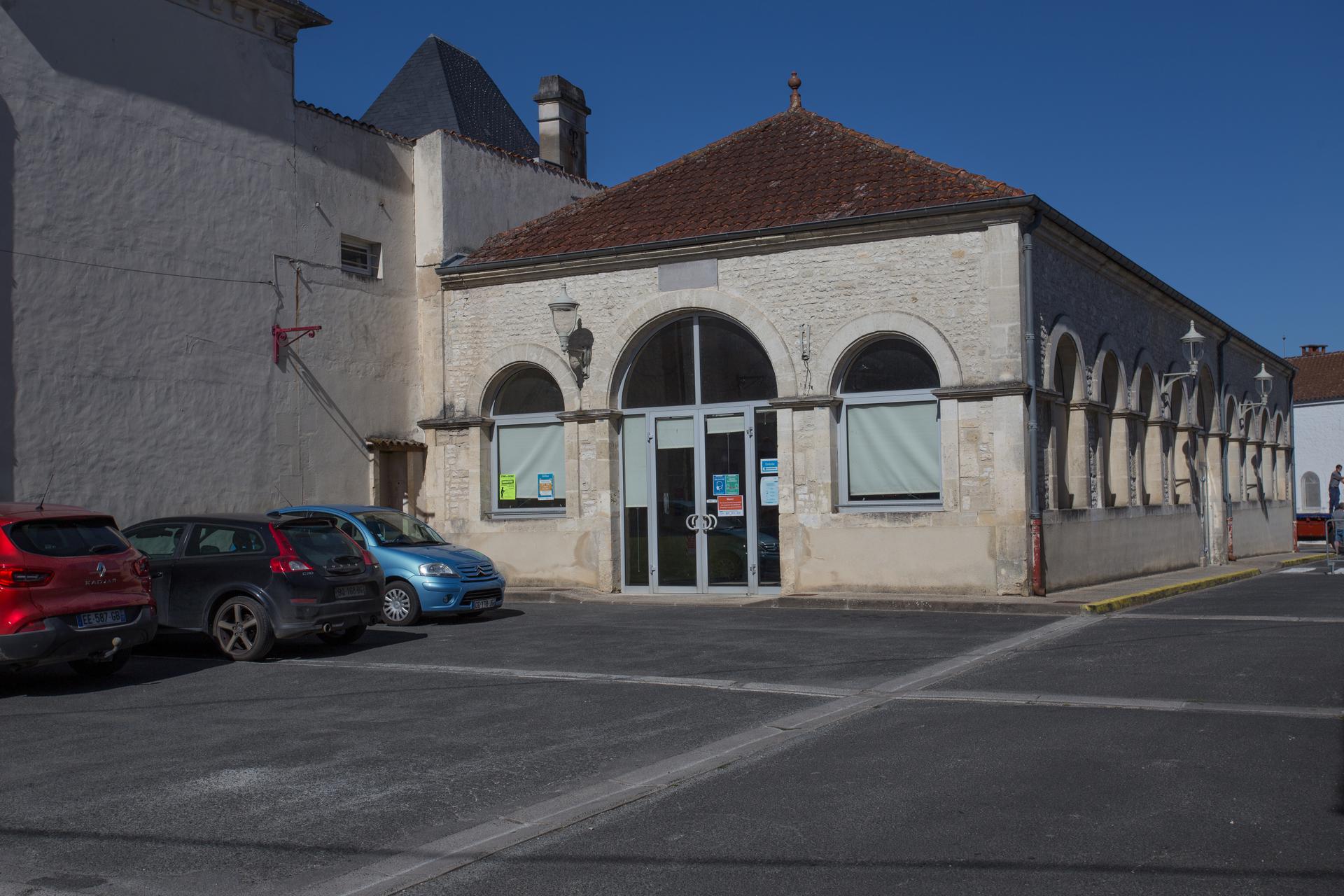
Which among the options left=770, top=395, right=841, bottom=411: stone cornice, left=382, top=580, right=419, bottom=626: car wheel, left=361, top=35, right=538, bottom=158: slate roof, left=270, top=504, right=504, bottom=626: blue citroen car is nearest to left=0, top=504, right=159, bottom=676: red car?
left=270, top=504, right=504, bottom=626: blue citroen car

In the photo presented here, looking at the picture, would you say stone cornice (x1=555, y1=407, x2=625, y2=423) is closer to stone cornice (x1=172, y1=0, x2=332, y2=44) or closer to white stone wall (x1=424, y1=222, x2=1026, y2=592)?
white stone wall (x1=424, y1=222, x2=1026, y2=592)

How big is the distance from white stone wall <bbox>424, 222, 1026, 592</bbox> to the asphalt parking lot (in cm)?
442

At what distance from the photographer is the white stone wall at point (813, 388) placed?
16.8 m

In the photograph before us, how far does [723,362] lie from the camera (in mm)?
18891

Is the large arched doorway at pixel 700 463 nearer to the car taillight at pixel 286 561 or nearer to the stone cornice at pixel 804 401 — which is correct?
the stone cornice at pixel 804 401

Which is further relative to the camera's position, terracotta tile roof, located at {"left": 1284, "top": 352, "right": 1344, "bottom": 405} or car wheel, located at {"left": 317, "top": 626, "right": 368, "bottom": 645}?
terracotta tile roof, located at {"left": 1284, "top": 352, "right": 1344, "bottom": 405}

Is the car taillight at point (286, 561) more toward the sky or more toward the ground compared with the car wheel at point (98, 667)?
more toward the sky

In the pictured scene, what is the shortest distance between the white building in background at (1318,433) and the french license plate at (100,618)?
5190cm

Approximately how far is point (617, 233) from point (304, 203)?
4.50 meters

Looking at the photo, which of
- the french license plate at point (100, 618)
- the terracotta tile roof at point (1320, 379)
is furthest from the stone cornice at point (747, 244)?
the terracotta tile roof at point (1320, 379)

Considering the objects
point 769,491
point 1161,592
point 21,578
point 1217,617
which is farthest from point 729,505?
point 21,578

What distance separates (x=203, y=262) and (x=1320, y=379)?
170 feet

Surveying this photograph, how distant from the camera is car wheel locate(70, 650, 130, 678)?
37.2 ft

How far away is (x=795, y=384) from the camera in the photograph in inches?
709
